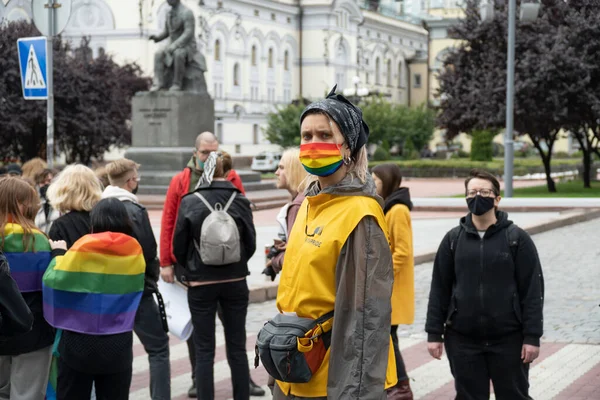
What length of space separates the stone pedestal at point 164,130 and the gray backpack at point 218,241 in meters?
21.0

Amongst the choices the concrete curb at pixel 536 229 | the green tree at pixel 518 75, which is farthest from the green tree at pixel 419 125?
the concrete curb at pixel 536 229

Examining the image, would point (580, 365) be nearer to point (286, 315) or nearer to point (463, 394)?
point (463, 394)

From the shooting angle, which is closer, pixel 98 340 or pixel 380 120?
pixel 98 340

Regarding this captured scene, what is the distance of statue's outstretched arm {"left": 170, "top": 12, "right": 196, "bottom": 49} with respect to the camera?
28000 mm

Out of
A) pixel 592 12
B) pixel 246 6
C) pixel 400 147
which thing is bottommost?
pixel 400 147

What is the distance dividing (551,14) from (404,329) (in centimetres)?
2609

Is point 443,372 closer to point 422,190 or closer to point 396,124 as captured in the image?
point 422,190

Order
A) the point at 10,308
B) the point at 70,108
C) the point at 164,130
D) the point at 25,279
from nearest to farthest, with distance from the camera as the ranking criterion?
the point at 10,308 < the point at 25,279 < the point at 164,130 < the point at 70,108

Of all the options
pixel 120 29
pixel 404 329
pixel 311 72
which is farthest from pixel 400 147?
pixel 404 329

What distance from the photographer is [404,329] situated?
1142 centimetres

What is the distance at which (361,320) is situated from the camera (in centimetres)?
420

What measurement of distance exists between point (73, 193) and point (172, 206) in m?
1.80

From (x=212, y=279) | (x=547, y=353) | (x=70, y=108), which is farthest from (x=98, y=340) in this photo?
(x=70, y=108)

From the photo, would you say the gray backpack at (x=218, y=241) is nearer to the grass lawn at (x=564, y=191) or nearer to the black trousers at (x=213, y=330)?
the black trousers at (x=213, y=330)
